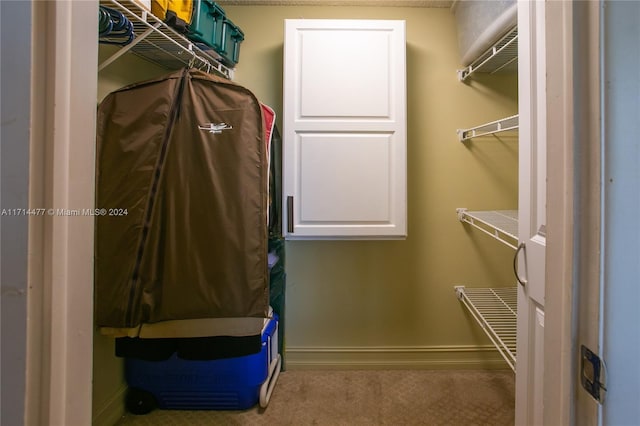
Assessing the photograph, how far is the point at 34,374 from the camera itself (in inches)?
16.5

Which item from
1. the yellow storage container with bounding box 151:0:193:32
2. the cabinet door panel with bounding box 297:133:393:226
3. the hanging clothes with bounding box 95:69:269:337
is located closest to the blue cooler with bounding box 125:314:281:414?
the hanging clothes with bounding box 95:69:269:337

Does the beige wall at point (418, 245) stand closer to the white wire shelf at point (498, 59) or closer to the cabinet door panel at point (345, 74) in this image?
the white wire shelf at point (498, 59)

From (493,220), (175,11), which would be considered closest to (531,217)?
(493,220)

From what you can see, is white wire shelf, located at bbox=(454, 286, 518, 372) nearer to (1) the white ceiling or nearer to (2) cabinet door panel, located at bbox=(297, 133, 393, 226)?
(2) cabinet door panel, located at bbox=(297, 133, 393, 226)

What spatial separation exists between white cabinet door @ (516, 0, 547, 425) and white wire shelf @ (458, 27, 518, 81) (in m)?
0.58

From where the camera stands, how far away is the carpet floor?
1541 mm

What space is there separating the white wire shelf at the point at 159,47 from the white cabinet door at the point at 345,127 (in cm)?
42

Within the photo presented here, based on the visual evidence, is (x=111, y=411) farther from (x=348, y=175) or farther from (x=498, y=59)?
(x=498, y=59)

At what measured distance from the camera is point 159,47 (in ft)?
4.94

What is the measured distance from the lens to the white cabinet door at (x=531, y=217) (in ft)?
2.86

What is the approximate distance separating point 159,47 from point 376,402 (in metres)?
2.11

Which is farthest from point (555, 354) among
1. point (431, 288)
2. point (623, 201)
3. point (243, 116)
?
point (431, 288)

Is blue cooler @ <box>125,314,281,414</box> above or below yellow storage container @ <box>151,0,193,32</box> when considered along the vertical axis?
below

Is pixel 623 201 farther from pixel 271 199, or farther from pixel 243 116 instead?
pixel 271 199
